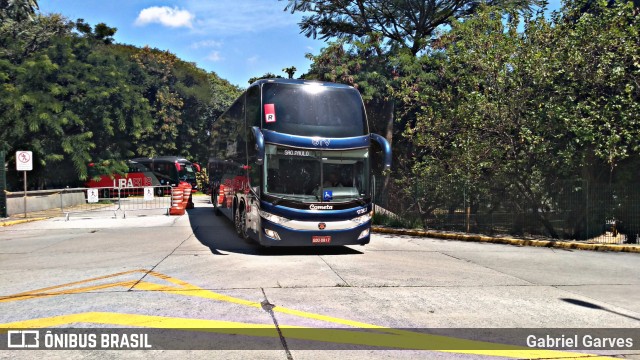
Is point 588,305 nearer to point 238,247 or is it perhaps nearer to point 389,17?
point 238,247

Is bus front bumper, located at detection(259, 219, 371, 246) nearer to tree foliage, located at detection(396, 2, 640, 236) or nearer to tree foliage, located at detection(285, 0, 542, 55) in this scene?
tree foliage, located at detection(396, 2, 640, 236)

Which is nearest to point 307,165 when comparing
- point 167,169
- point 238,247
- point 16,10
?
point 238,247

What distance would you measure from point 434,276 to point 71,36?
33.1m

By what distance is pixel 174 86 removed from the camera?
51938 millimetres

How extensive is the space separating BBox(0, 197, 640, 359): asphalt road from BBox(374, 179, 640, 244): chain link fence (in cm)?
232

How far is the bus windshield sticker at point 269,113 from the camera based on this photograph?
1057cm

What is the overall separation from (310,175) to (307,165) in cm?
24

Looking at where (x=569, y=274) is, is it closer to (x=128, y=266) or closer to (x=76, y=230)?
(x=128, y=266)

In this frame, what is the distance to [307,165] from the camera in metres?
10.5

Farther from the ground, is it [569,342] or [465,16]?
[465,16]

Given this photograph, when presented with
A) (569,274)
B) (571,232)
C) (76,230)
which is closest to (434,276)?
(569,274)

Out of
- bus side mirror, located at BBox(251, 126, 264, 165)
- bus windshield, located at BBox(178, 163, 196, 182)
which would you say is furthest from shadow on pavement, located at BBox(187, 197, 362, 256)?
bus windshield, located at BBox(178, 163, 196, 182)

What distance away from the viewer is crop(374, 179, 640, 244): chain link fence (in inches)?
581

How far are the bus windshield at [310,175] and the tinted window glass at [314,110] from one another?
0.49 m
